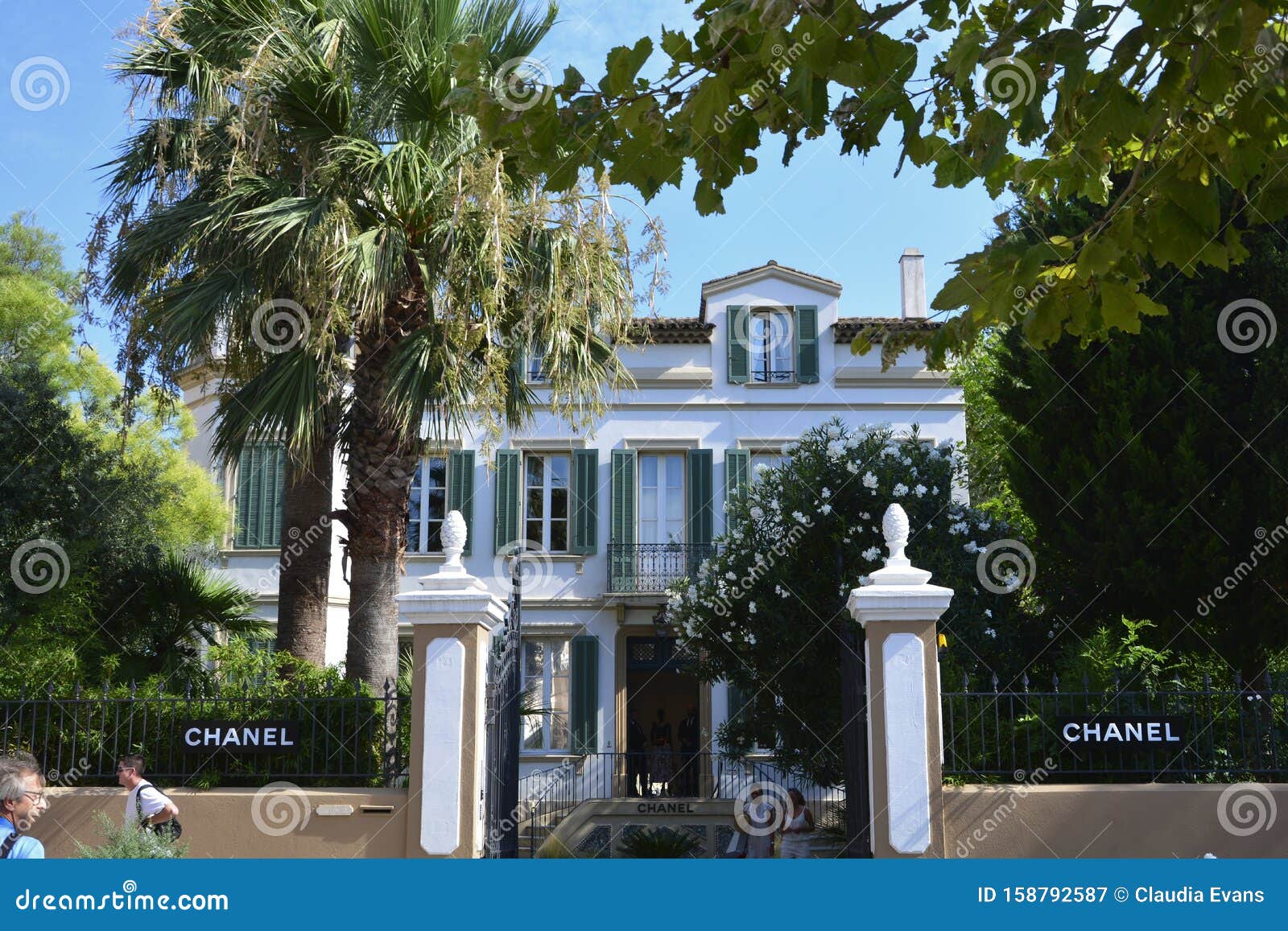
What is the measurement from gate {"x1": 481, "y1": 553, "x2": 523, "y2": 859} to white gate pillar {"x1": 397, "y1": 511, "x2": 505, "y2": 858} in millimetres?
225

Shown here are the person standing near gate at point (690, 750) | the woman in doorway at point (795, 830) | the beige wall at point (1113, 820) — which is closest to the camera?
the beige wall at point (1113, 820)

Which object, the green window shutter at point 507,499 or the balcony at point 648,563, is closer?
the balcony at point 648,563

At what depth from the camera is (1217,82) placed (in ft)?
15.3

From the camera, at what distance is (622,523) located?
1989cm

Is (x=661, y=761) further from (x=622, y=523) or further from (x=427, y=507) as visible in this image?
(x=427, y=507)

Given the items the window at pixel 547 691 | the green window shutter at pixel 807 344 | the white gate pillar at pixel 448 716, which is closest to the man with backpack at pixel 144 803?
the white gate pillar at pixel 448 716

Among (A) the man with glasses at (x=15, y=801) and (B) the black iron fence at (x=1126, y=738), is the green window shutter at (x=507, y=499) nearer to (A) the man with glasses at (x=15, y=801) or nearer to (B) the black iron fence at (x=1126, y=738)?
(B) the black iron fence at (x=1126, y=738)

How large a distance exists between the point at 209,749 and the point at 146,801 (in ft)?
1.91

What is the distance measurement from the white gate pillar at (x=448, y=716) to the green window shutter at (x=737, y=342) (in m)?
13.1

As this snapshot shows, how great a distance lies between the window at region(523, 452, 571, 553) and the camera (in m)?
20.1

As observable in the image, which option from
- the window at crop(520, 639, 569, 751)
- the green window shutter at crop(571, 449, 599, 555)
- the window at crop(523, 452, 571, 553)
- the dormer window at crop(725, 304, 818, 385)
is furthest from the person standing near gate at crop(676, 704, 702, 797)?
the dormer window at crop(725, 304, 818, 385)

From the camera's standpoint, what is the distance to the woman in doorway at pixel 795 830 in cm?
1195

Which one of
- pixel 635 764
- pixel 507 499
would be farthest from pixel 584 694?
pixel 507 499

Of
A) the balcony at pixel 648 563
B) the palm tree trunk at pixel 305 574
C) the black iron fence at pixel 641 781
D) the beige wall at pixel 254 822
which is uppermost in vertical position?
the balcony at pixel 648 563
